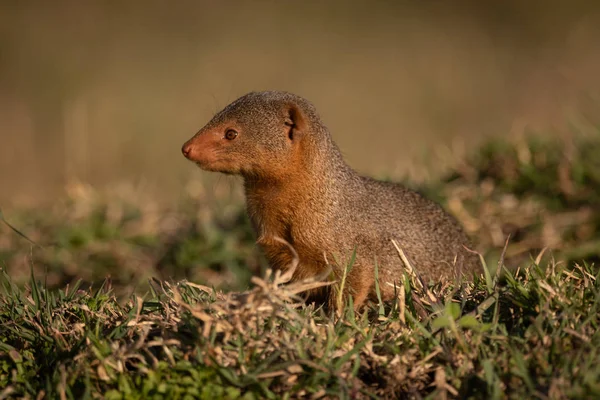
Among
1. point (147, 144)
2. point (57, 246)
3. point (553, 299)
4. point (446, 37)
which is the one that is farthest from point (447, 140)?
point (553, 299)

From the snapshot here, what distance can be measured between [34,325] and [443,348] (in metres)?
1.42

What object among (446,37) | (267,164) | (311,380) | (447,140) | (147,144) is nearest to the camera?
(311,380)

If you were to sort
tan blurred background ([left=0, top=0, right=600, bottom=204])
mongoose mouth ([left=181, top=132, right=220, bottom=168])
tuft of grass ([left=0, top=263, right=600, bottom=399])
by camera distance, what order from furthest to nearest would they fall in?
tan blurred background ([left=0, top=0, right=600, bottom=204]) < mongoose mouth ([left=181, top=132, right=220, bottom=168]) < tuft of grass ([left=0, top=263, right=600, bottom=399])

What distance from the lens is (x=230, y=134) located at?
3635mm

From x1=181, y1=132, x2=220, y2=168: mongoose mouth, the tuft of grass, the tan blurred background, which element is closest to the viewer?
the tuft of grass

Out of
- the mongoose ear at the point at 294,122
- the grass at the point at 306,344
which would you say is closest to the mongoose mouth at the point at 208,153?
the mongoose ear at the point at 294,122

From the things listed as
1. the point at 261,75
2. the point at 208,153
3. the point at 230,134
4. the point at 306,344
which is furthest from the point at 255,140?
the point at 261,75

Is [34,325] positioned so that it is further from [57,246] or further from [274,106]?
[57,246]

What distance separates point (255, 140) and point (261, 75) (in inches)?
216

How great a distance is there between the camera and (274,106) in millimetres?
3697

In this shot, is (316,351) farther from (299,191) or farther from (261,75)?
(261,75)

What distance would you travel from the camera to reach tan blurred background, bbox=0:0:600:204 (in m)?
7.77

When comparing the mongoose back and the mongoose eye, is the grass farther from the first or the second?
the mongoose eye

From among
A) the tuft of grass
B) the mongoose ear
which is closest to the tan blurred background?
the mongoose ear
